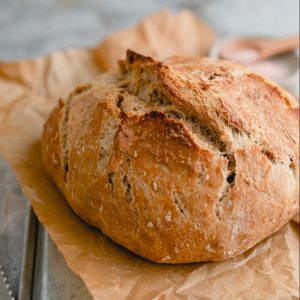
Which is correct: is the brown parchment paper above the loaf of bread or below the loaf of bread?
below

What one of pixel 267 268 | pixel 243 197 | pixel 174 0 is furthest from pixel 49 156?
pixel 174 0

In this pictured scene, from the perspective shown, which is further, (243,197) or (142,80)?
(142,80)

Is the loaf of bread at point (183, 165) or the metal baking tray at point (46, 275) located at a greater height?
the loaf of bread at point (183, 165)

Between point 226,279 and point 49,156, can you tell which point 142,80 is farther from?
point 226,279

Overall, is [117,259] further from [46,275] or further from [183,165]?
[183,165]
